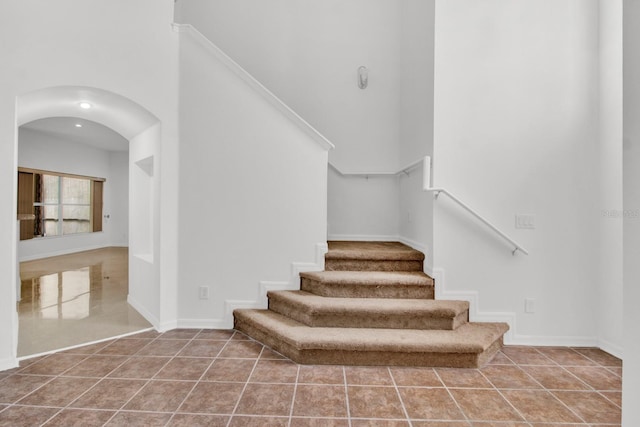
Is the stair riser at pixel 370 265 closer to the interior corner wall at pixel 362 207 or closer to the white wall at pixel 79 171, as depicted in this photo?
the interior corner wall at pixel 362 207

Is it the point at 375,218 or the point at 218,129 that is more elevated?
the point at 218,129

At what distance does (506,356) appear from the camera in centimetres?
280

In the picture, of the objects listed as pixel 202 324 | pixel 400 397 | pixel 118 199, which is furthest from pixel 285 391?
pixel 118 199

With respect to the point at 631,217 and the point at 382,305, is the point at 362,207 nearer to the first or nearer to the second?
the point at 382,305

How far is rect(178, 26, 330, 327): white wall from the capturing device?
339cm

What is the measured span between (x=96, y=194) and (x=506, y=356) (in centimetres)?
1043

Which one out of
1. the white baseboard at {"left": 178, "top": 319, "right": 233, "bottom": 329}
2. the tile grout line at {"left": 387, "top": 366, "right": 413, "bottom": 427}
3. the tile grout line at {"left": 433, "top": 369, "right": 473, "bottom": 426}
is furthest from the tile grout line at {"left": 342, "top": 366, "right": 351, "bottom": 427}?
the white baseboard at {"left": 178, "top": 319, "right": 233, "bottom": 329}

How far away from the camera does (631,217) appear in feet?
3.73

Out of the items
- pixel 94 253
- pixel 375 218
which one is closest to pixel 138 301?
pixel 375 218

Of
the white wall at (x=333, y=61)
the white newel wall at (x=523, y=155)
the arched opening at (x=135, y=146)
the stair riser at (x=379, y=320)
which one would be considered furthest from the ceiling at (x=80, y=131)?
the white newel wall at (x=523, y=155)

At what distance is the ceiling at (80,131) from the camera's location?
261 inches

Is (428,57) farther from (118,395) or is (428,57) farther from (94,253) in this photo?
(94,253)

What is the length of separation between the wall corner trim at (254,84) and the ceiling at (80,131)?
13.2ft

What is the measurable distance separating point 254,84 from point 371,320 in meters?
2.56
